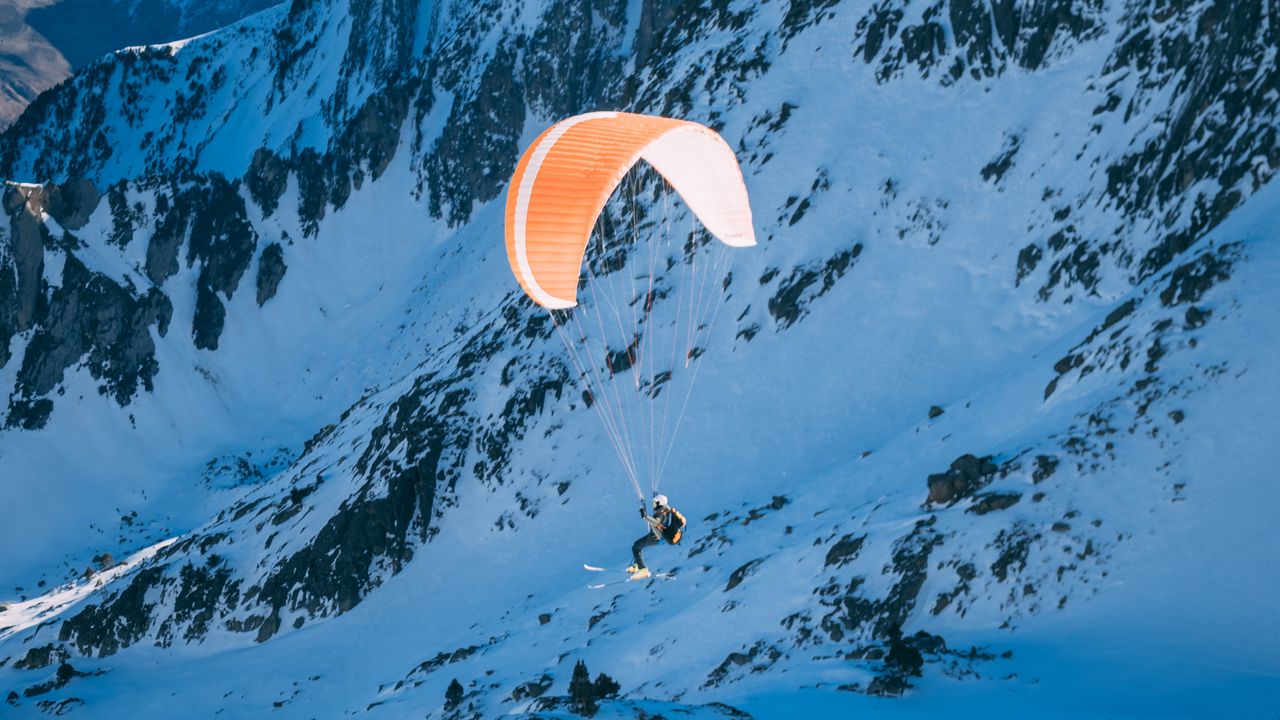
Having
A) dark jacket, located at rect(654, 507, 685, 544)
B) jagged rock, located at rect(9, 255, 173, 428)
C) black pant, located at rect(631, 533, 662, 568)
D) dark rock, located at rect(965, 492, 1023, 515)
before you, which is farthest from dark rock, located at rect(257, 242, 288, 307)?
dark rock, located at rect(965, 492, 1023, 515)

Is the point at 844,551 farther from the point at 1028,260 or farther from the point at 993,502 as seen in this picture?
the point at 1028,260

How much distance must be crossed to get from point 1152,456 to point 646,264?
26677 mm

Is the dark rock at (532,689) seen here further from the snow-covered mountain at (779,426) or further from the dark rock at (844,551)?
the dark rock at (844,551)

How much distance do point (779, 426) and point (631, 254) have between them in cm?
1357

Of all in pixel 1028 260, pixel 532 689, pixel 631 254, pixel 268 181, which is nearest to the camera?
pixel 532 689

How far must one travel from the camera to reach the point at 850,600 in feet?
64.8

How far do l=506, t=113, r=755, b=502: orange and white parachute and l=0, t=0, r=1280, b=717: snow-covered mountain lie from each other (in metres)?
1.00

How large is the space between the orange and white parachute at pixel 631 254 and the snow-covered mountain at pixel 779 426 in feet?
3.29

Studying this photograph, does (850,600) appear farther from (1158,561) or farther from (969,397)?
(969,397)

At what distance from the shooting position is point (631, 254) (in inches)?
1725

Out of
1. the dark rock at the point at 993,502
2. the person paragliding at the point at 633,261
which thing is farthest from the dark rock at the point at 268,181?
the dark rock at the point at 993,502

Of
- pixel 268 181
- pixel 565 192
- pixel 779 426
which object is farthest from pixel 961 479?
pixel 268 181

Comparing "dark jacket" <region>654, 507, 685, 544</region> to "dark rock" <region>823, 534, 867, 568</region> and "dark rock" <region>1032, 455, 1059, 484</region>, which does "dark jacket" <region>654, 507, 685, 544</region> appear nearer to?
"dark rock" <region>823, 534, 867, 568</region>

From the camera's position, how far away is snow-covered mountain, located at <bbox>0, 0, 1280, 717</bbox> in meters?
17.3
